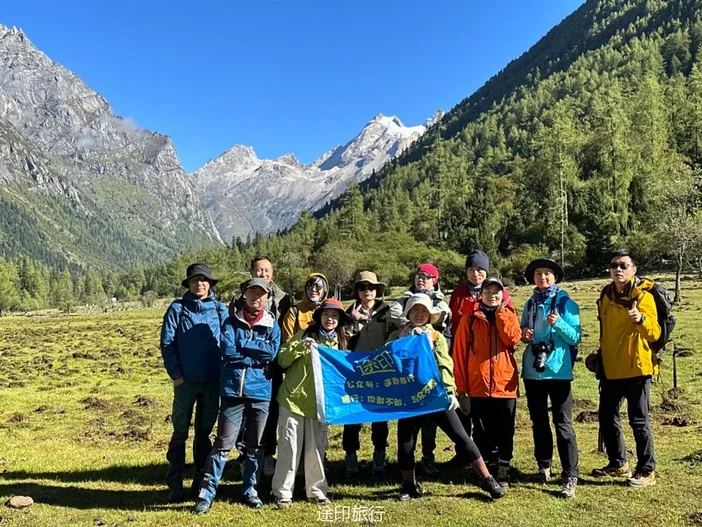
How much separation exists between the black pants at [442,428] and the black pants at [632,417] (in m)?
2.25

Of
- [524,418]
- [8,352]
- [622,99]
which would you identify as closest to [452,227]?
[622,99]

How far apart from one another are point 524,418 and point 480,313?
650 centimetres

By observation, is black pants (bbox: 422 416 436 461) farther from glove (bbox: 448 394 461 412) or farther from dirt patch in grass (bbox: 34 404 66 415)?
dirt patch in grass (bbox: 34 404 66 415)

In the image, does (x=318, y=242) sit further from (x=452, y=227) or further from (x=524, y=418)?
(x=524, y=418)

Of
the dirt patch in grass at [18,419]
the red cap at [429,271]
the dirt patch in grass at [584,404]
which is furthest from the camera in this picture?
the dirt patch in grass at [18,419]

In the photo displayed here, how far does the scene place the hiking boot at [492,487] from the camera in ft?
22.9

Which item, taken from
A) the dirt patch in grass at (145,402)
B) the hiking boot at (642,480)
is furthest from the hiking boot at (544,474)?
the dirt patch in grass at (145,402)

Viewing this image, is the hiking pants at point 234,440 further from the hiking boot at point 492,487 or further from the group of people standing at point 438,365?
the hiking boot at point 492,487

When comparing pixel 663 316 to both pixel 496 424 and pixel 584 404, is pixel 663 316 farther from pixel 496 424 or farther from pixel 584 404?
pixel 584 404

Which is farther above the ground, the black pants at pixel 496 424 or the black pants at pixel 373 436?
the black pants at pixel 496 424

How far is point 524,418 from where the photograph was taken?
1263cm

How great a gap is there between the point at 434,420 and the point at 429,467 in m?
1.68

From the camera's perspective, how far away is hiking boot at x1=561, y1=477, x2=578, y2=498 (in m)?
7.02

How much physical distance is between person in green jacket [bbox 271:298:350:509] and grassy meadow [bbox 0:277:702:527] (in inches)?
11.2
